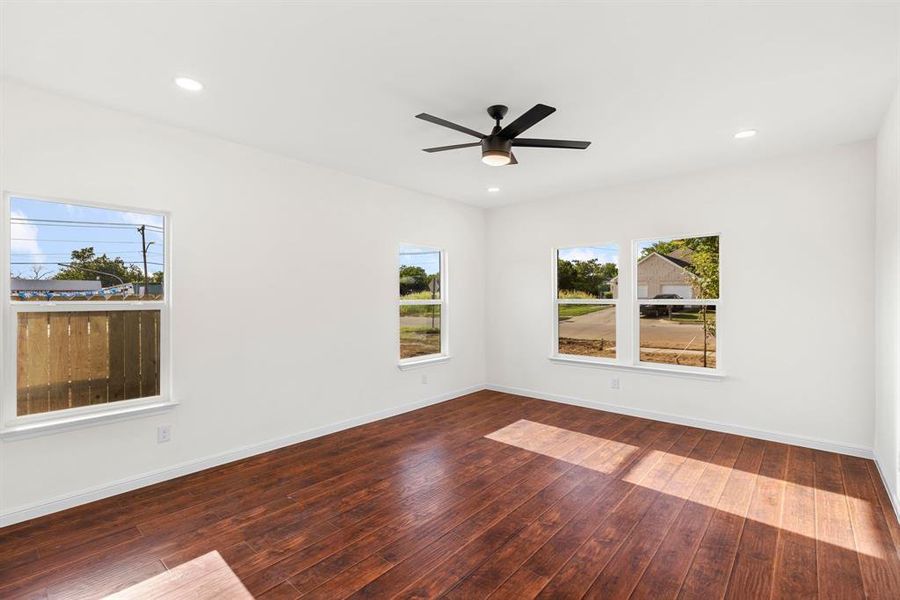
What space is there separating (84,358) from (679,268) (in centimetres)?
529

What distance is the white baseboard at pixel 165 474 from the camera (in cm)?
265

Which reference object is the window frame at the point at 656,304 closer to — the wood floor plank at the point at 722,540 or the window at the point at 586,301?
the window at the point at 586,301

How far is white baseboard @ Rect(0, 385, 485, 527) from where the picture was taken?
2652mm

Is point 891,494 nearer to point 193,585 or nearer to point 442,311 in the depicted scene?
point 193,585

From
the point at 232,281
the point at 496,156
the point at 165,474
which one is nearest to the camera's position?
the point at 496,156

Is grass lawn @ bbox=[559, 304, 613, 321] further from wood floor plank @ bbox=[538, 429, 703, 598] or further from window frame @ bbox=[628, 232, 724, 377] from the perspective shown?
wood floor plank @ bbox=[538, 429, 703, 598]

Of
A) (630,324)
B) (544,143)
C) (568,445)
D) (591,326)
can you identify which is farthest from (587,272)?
(544,143)

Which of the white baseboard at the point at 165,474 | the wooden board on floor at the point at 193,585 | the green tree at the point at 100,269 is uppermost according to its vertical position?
the green tree at the point at 100,269

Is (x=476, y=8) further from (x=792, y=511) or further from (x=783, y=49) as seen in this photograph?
(x=792, y=511)

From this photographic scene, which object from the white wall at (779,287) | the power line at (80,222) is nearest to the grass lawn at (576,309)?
the white wall at (779,287)

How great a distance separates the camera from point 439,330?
568 centimetres

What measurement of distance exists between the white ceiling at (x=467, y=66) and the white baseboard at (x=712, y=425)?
2.60m

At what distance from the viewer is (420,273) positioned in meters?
5.41

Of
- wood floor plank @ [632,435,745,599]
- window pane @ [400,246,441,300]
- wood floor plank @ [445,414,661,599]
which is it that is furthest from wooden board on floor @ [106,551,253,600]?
window pane @ [400,246,441,300]
